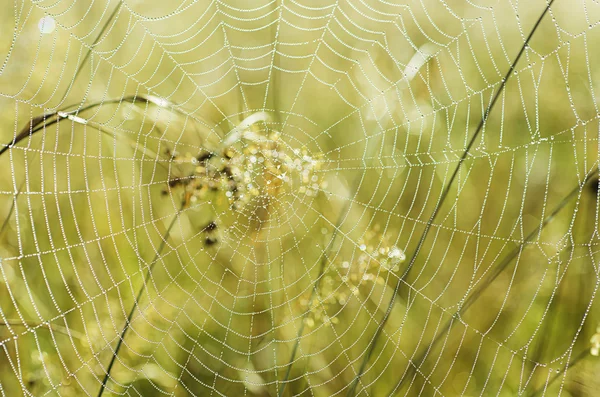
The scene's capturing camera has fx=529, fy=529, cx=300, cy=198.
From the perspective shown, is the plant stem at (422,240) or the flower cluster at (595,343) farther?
the plant stem at (422,240)

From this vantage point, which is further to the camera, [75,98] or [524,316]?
[75,98]

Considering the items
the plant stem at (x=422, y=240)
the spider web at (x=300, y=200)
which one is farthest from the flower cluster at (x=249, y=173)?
the plant stem at (x=422, y=240)

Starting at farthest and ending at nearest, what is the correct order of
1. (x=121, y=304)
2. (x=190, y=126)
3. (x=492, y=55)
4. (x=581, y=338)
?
(x=492, y=55) < (x=190, y=126) < (x=121, y=304) < (x=581, y=338)

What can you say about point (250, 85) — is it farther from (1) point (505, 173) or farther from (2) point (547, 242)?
(2) point (547, 242)

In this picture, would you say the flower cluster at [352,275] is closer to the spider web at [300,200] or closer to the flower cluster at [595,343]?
the spider web at [300,200]

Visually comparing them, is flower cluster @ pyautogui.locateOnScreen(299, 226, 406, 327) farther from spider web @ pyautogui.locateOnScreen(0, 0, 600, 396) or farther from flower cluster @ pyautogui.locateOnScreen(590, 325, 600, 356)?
flower cluster @ pyautogui.locateOnScreen(590, 325, 600, 356)

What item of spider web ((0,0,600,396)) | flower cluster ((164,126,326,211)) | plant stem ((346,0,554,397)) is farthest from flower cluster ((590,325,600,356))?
flower cluster ((164,126,326,211))

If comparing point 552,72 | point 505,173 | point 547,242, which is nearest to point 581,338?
point 547,242

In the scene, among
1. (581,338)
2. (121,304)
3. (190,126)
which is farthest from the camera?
(190,126)
